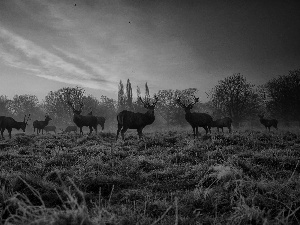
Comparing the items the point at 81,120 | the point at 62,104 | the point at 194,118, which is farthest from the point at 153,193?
the point at 62,104

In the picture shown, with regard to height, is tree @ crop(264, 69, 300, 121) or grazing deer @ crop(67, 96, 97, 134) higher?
tree @ crop(264, 69, 300, 121)

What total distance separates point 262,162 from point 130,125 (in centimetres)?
991

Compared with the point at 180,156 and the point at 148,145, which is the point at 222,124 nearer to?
the point at 148,145

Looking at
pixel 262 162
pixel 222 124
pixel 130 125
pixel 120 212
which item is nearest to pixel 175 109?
pixel 222 124

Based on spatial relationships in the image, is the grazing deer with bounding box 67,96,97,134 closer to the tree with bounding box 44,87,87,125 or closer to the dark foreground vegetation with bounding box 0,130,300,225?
the dark foreground vegetation with bounding box 0,130,300,225

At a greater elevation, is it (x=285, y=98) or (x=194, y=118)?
(x=285, y=98)

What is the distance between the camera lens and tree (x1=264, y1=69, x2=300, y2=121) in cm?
4072

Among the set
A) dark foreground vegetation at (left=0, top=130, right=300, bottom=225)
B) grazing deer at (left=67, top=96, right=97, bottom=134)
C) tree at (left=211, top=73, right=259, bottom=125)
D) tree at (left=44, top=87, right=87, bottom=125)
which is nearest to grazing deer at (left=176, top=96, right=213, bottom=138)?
grazing deer at (left=67, top=96, right=97, bottom=134)

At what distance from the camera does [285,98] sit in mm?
41438

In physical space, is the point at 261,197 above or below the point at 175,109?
below

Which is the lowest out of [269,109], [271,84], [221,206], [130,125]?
[221,206]

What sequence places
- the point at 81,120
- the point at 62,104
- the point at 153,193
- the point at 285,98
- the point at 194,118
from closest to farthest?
the point at 153,193
the point at 194,118
the point at 81,120
the point at 285,98
the point at 62,104

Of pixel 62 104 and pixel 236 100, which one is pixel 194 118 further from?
pixel 62 104

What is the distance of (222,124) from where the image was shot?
28.1m
